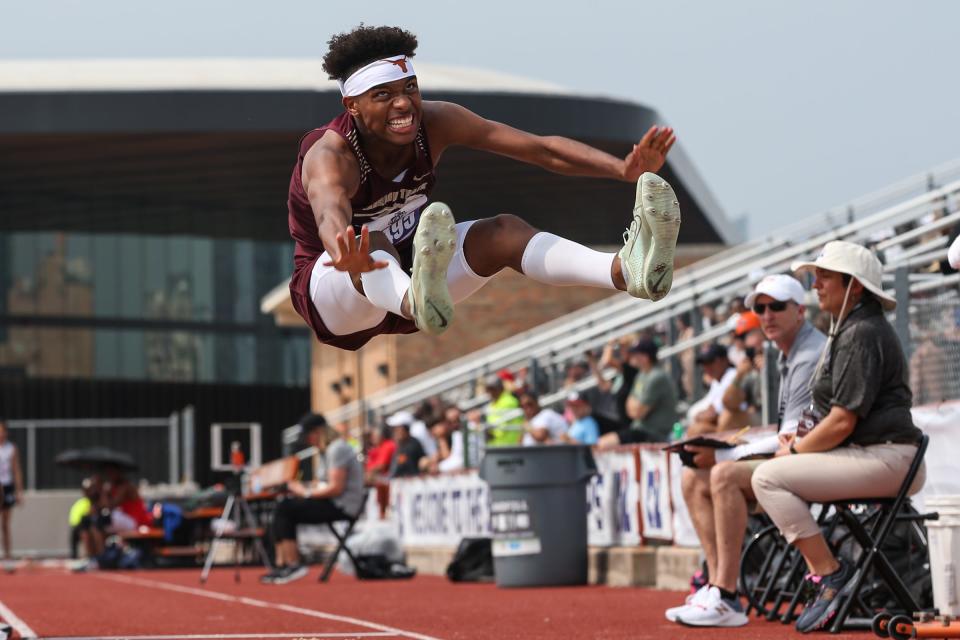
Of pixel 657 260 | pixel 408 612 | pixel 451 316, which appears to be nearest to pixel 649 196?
pixel 657 260

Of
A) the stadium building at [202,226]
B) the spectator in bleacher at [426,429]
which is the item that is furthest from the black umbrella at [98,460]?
the stadium building at [202,226]

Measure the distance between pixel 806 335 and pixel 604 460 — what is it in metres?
4.70

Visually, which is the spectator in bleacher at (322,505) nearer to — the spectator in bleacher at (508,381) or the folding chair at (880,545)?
the spectator in bleacher at (508,381)

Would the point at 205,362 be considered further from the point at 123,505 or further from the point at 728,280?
the point at 728,280

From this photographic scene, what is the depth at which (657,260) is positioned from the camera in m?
6.41

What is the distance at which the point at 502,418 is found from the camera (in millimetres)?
17172

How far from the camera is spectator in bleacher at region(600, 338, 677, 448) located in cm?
1391

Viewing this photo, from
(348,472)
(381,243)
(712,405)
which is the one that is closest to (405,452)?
(348,472)

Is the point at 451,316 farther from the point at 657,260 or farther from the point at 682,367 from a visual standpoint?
→ the point at 682,367

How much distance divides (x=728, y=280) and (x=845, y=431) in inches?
391

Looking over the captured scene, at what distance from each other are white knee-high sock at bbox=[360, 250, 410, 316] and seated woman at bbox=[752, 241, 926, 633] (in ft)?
8.28

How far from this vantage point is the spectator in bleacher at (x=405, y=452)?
19.5 metres

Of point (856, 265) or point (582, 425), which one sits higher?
point (856, 265)

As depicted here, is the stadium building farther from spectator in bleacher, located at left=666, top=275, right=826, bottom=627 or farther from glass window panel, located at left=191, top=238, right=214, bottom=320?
spectator in bleacher, located at left=666, top=275, right=826, bottom=627
